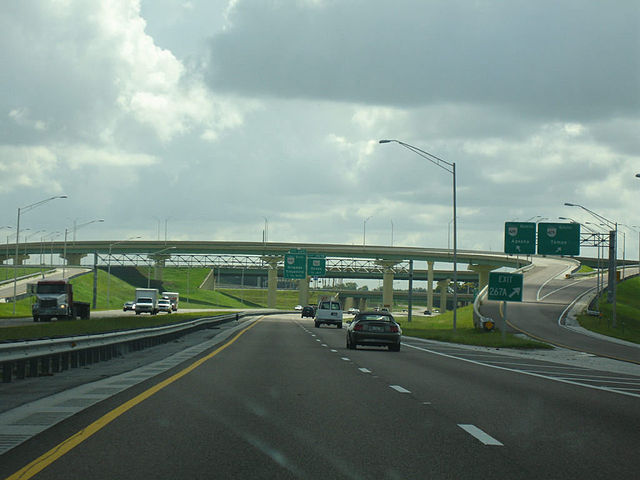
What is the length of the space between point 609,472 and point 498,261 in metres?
140

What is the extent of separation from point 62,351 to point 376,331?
622 inches

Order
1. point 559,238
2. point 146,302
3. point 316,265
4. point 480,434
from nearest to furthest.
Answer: point 480,434 → point 559,238 → point 146,302 → point 316,265

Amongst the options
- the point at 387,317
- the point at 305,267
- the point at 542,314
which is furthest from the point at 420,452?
the point at 305,267

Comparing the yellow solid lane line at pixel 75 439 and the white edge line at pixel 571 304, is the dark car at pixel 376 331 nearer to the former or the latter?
the yellow solid lane line at pixel 75 439

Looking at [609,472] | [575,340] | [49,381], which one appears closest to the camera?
[609,472]

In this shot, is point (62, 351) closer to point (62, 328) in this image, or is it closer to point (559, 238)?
point (62, 328)

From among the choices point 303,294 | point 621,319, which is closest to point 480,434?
point 621,319

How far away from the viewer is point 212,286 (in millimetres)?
193625

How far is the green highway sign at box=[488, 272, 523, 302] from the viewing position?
42906 millimetres

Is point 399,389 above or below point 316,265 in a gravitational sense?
below

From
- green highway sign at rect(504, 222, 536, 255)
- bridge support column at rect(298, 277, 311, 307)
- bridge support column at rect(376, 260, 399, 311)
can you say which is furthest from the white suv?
bridge support column at rect(376, 260, 399, 311)

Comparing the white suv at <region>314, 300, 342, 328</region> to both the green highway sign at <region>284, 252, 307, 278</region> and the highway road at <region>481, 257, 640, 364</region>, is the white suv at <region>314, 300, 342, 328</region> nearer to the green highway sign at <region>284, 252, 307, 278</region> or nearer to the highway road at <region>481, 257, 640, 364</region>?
the highway road at <region>481, 257, 640, 364</region>

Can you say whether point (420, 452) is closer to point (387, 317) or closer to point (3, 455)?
point (3, 455)

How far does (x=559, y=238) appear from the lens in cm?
7069
